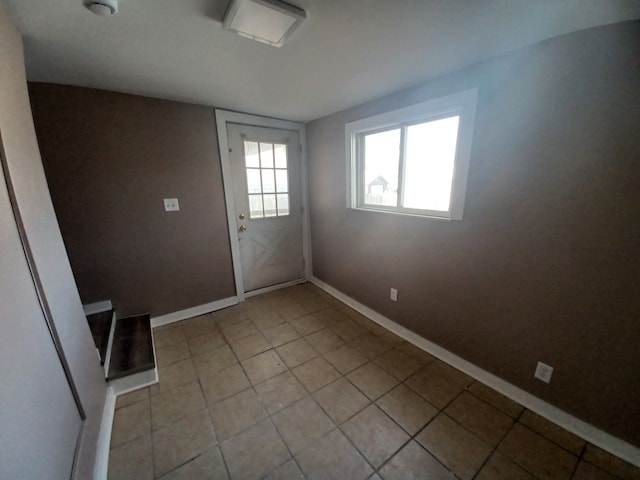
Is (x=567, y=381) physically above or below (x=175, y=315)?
above

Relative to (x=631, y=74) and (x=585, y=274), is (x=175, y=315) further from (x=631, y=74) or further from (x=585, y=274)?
(x=631, y=74)

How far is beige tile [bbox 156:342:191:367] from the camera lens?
1.94m

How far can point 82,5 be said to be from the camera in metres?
0.96

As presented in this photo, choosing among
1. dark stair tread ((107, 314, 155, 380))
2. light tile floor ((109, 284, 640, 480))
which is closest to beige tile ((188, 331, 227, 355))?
light tile floor ((109, 284, 640, 480))

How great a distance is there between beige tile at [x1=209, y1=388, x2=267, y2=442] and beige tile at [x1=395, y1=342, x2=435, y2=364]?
1222 millimetres

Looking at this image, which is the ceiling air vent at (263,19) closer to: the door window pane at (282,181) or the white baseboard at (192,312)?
the door window pane at (282,181)

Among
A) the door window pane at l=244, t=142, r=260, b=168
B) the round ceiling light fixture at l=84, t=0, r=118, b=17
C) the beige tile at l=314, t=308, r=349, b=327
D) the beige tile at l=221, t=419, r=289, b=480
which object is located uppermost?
the round ceiling light fixture at l=84, t=0, r=118, b=17

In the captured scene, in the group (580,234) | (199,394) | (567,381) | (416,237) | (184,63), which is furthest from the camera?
(416,237)

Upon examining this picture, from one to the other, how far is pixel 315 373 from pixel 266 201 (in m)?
1.95

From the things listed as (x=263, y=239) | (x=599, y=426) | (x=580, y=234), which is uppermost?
(x=580, y=234)

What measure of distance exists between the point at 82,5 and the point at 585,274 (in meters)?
2.65

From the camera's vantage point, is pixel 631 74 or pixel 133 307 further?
pixel 133 307

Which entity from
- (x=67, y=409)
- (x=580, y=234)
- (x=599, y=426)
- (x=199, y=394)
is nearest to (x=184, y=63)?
(x=67, y=409)

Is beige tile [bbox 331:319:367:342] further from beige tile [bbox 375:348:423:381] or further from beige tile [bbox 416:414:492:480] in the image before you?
beige tile [bbox 416:414:492:480]
